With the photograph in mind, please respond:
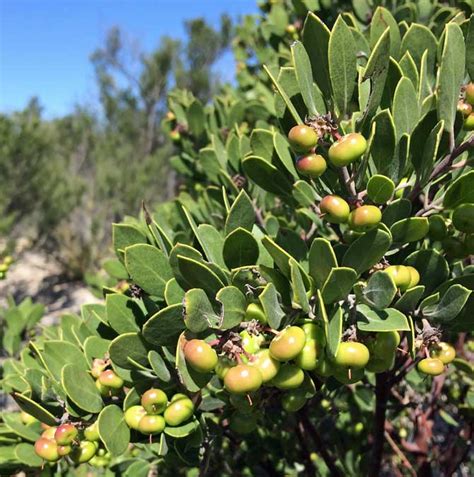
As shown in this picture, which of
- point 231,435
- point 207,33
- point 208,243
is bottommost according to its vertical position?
point 231,435

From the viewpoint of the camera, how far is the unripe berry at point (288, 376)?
83cm

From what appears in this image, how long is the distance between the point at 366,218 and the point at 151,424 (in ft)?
1.93

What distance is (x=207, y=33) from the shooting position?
16141mm

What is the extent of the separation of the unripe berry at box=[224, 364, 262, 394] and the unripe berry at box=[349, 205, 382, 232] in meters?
0.32

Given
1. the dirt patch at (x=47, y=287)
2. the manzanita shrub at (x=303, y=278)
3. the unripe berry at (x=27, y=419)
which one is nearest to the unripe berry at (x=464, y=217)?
the manzanita shrub at (x=303, y=278)

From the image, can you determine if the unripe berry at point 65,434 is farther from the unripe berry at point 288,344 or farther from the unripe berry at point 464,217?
the unripe berry at point 464,217

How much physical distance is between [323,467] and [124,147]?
12738mm

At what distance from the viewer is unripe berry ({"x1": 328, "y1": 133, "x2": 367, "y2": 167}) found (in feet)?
2.64

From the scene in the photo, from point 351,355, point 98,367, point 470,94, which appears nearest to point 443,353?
point 351,355

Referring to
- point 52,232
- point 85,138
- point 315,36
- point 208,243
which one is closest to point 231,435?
point 208,243

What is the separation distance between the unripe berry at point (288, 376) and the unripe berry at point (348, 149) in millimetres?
373

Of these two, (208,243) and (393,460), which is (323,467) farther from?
(208,243)

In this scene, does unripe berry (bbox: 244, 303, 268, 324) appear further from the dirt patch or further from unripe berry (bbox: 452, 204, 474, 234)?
the dirt patch

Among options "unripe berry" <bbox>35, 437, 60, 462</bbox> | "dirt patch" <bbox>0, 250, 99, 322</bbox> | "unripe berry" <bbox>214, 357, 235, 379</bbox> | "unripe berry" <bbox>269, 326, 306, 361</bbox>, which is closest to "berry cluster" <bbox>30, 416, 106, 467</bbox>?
"unripe berry" <bbox>35, 437, 60, 462</bbox>
